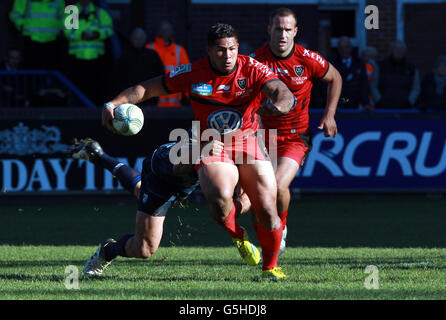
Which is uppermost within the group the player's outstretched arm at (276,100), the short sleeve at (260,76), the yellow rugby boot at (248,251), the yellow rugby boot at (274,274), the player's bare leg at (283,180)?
the short sleeve at (260,76)

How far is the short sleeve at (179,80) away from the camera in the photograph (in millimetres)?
7602

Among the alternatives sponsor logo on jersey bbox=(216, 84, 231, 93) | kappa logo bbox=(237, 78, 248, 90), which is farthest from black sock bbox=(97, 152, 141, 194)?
kappa logo bbox=(237, 78, 248, 90)

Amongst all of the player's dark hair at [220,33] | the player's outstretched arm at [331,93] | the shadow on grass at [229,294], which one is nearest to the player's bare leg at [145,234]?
the shadow on grass at [229,294]

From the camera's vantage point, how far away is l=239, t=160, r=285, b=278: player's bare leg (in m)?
7.43

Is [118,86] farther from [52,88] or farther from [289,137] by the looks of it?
[289,137]

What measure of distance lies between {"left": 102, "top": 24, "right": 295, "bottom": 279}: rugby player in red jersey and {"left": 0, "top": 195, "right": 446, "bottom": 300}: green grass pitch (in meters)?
0.60

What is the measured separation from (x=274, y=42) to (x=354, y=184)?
610 cm

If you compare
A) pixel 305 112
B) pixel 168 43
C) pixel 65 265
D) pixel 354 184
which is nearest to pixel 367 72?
pixel 354 184

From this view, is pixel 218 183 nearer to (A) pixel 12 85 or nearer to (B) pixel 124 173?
(B) pixel 124 173

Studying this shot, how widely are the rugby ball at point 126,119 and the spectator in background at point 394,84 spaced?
8.17m

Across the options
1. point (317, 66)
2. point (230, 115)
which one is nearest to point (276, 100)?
point (230, 115)

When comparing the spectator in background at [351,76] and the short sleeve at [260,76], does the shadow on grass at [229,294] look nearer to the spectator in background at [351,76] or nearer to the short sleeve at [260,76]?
the short sleeve at [260,76]

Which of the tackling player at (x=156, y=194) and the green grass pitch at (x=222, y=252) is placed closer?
the green grass pitch at (x=222, y=252)

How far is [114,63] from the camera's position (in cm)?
1552
